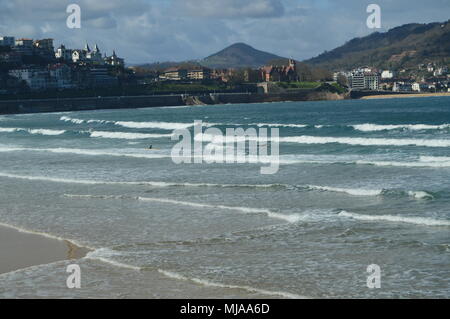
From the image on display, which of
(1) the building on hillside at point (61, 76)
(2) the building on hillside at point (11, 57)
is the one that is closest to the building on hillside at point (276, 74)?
(1) the building on hillside at point (61, 76)

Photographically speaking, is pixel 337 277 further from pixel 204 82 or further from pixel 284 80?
pixel 284 80

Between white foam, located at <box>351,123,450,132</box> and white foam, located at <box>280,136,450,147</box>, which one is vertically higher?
white foam, located at <box>351,123,450,132</box>

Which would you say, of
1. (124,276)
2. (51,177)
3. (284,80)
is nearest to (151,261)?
(124,276)

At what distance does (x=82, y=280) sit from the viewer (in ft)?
33.2

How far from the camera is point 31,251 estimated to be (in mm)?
12203

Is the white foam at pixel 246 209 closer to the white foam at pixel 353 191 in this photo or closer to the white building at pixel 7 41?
the white foam at pixel 353 191

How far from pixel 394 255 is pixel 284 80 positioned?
186 m

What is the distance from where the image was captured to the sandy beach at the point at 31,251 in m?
11.4

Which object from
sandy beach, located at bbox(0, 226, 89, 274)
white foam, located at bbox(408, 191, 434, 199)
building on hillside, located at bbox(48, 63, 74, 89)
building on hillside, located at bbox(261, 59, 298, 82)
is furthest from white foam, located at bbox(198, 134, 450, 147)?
building on hillside, located at bbox(261, 59, 298, 82)

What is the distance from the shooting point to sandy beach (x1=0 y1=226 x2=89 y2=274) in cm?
1142

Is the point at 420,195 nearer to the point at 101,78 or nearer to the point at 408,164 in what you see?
the point at 408,164

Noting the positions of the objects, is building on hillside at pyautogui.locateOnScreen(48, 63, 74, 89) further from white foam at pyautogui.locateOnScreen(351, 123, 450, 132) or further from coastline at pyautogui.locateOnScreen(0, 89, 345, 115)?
white foam at pyautogui.locateOnScreen(351, 123, 450, 132)

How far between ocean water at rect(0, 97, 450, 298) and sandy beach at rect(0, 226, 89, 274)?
37 cm

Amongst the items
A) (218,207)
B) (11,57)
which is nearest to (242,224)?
(218,207)
